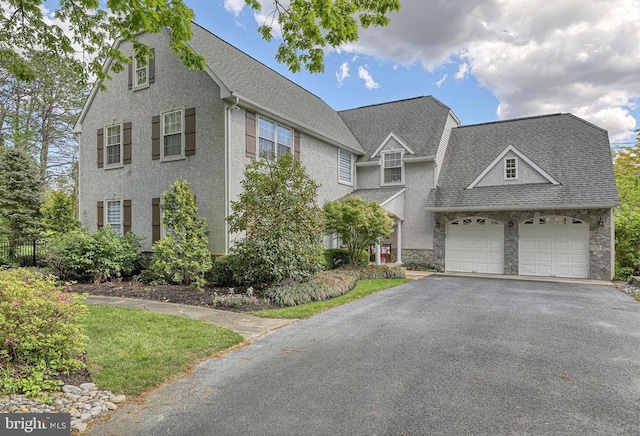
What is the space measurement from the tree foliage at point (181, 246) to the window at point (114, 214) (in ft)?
14.4

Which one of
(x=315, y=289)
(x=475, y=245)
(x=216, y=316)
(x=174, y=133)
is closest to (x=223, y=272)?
(x=315, y=289)

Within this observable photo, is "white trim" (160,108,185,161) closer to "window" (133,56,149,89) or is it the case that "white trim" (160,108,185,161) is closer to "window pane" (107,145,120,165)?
"window" (133,56,149,89)

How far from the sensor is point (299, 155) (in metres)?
13.5

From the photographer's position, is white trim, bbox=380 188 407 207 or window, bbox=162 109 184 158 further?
white trim, bbox=380 188 407 207

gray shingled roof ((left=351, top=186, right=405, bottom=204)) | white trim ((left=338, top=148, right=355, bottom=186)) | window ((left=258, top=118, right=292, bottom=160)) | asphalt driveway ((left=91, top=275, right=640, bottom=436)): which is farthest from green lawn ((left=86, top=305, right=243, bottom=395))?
white trim ((left=338, top=148, right=355, bottom=186))

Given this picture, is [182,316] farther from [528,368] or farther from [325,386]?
[528,368]

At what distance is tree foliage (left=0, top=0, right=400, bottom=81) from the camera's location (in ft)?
18.2

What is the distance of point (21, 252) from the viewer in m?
13.6

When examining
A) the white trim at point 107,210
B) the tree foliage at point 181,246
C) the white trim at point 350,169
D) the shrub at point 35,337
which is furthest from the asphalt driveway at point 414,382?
the white trim at point 350,169

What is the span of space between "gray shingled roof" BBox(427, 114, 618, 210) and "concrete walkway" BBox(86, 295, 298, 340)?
10.8 m

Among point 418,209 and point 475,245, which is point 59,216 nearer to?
point 418,209

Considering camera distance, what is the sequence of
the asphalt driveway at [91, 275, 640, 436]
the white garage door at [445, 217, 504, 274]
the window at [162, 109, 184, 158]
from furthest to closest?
the white garage door at [445, 217, 504, 274], the window at [162, 109, 184, 158], the asphalt driveway at [91, 275, 640, 436]

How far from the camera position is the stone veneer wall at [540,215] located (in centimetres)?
1256

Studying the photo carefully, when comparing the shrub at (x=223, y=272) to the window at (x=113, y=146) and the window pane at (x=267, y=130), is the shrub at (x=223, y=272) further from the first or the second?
the window at (x=113, y=146)
